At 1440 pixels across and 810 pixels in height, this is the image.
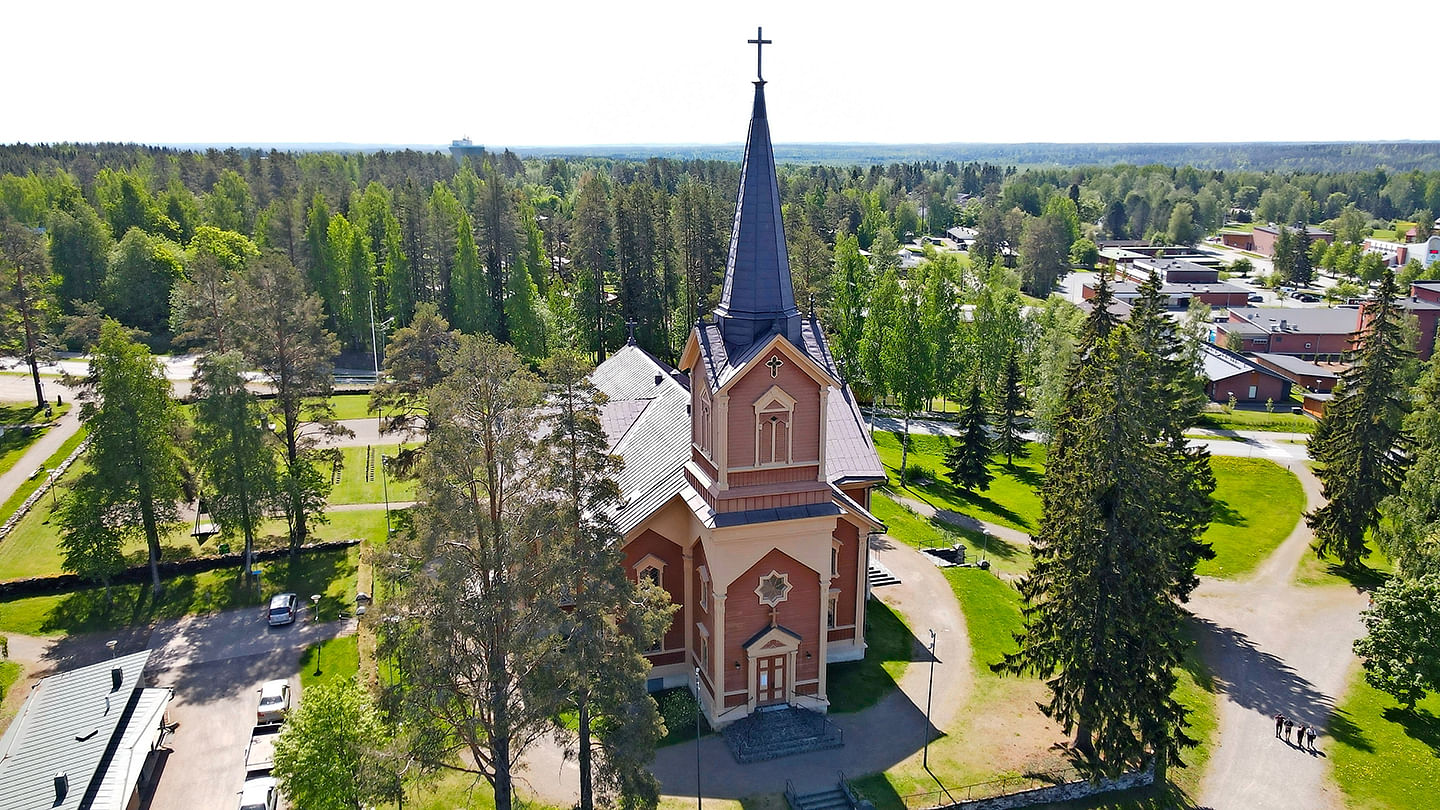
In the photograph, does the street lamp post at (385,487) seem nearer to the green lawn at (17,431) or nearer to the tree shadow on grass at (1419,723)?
the green lawn at (17,431)

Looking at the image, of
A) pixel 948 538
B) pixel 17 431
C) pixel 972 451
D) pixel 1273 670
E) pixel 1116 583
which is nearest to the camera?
pixel 1116 583

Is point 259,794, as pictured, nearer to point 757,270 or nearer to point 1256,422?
point 757,270

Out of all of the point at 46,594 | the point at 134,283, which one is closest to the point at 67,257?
the point at 134,283

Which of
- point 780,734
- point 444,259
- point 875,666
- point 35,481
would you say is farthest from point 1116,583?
point 444,259

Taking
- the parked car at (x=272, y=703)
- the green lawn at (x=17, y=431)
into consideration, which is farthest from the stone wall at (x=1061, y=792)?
the green lawn at (x=17, y=431)

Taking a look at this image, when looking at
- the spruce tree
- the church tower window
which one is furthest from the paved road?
the church tower window

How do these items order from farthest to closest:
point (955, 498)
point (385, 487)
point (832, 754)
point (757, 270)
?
point (955, 498), point (385, 487), point (832, 754), point (757, 270)
